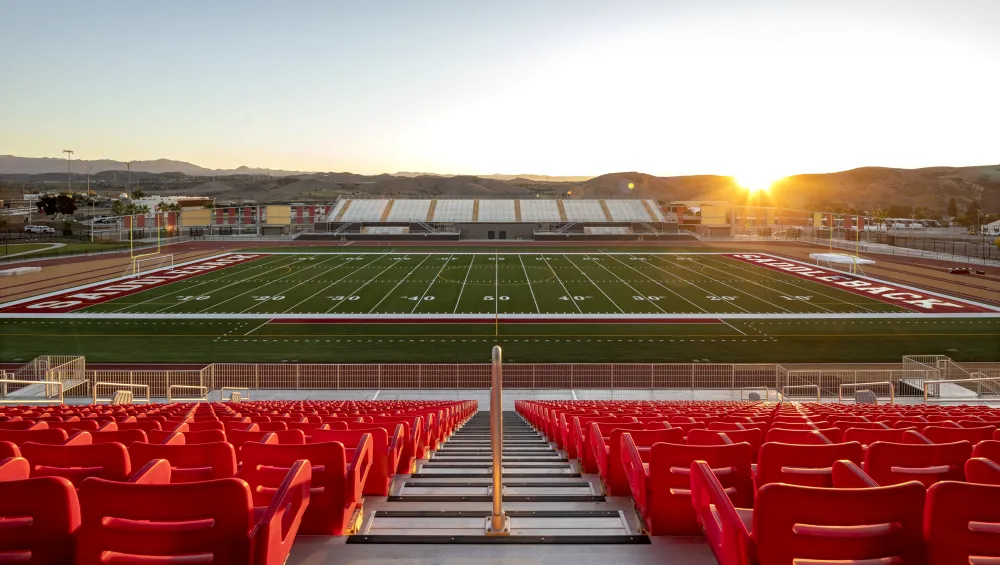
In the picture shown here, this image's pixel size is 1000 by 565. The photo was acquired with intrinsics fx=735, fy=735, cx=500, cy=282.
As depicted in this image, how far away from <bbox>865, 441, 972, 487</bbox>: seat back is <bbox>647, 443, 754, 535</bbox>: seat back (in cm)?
76

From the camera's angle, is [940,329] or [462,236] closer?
[940,329]

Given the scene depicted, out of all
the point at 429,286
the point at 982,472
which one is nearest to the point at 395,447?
the point at 982,472

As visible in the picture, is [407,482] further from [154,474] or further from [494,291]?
[494,291]

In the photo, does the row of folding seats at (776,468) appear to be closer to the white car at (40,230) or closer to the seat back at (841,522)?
the seat back at (841,522)

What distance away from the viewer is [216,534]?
11.0ft

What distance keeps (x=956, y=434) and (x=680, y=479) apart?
8.50 ft

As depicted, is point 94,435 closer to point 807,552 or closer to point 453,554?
point 453,554

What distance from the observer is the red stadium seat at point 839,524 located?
328 centimetres

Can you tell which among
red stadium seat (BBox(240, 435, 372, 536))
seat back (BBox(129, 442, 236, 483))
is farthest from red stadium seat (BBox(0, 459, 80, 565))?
red stadium seat (BBox(240, 435, 372, 536))

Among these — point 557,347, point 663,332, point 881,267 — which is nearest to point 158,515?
point 557,347

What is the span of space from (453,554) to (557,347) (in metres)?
25.8

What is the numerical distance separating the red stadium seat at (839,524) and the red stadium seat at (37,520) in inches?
125

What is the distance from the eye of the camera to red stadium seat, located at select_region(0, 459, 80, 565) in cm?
336

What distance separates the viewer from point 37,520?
3.38 m
